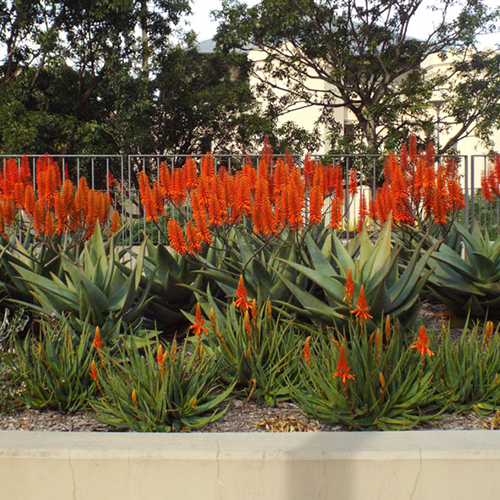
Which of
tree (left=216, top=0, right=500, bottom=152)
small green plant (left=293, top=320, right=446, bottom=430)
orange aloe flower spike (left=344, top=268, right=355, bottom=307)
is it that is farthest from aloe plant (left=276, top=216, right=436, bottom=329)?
tree (left=216, top=0, right=500, bottom=152)

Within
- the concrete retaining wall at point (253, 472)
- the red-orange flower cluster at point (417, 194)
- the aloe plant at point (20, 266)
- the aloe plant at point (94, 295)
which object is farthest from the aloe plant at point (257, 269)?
the concrete retaining wall at point (253, 472)

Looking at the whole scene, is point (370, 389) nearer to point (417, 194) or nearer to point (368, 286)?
point (368, 286)

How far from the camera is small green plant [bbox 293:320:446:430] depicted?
3.41 m

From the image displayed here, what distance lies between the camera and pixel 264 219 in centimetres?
448

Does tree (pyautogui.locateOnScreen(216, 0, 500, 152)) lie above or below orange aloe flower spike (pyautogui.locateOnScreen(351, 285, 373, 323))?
above

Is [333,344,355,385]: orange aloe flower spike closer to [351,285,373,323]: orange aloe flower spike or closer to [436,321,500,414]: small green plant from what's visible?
[351,285,373,323]: orange aloe flower spike

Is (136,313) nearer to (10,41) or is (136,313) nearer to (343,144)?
(343,144)

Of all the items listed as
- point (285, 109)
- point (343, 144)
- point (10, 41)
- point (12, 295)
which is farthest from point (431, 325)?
point (10, 41)

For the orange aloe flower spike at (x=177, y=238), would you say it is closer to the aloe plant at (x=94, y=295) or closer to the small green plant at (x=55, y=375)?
the aloe plant at (x=94, y=295)

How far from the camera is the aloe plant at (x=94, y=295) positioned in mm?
4461

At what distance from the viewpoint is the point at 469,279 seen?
5.33 metres

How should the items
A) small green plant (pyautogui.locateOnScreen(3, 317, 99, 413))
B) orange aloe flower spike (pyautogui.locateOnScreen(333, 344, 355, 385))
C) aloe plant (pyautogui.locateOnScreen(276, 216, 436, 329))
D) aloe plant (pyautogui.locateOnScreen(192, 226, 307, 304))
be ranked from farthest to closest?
aloe plant (pyautogui.locateOnScreen(192, 226, 307, 304)), aloe plant (pyautogui.locateOnScreen(276, 216, 436, 329)), small green plant (pyautogui.locateOnScreen(3, 317, 99, 413)), orange aloe flower spike (pyautogui.locateOnScreen(333, 344, 355, 385))

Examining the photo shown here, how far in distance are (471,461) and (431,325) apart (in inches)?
103

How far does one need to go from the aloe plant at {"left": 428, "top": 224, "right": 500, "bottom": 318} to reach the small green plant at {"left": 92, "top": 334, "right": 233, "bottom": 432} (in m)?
2.37
